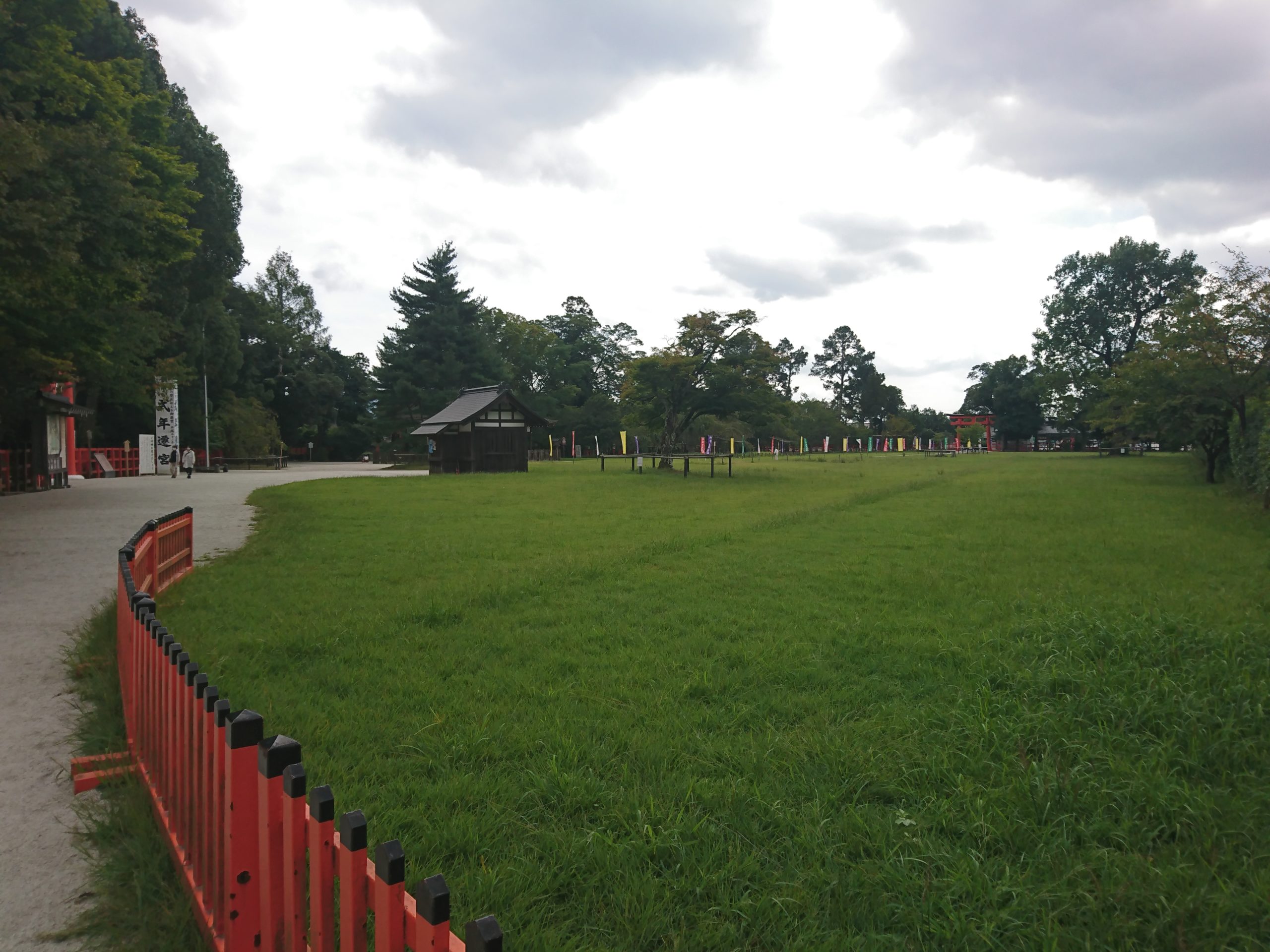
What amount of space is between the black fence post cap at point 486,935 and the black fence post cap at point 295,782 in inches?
25.3

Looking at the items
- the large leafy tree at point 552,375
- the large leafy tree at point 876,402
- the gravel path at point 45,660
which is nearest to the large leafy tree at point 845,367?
the large leafy tree at point 876,402

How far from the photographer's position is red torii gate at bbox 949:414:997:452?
85.1 meters

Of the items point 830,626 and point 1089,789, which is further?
point 830,626

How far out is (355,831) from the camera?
1.54 meters

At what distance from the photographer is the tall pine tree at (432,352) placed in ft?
152

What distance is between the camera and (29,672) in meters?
5.08

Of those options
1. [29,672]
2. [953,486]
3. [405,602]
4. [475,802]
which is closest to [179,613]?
[29,672]

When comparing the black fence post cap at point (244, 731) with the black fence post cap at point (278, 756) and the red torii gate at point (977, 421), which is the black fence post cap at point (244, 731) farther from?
the red torii gate at point (977, 421)

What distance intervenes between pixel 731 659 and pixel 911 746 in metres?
1.54

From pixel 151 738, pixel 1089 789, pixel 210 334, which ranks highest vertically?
pixel 210 334

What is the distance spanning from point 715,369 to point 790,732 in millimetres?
23256

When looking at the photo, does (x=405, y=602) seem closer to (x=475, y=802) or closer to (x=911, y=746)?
(x=475, y=802)

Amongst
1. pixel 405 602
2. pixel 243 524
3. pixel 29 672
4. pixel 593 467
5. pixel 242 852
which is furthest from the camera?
pixel 593 467

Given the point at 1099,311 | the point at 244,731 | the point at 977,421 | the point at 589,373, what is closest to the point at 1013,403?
the point at 977,421
